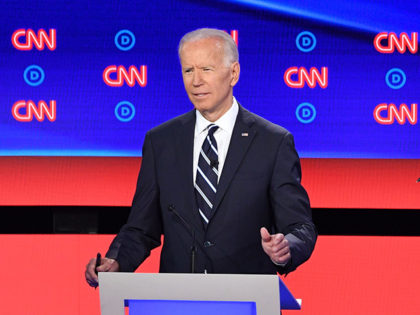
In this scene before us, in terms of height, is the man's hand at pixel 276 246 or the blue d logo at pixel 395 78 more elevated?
the blue d logo at pixel 395 78

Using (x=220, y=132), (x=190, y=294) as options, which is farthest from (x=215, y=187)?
(x=190, y=294)

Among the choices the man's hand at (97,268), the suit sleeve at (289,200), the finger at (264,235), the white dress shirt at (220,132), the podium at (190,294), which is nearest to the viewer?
the podium at (190,294)

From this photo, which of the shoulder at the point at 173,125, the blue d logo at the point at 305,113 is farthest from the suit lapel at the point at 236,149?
the blue d logo at the point at 305,113

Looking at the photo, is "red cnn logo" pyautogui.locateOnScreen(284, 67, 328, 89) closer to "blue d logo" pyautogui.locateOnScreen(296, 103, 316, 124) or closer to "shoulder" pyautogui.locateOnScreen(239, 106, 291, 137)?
"blue d logo" pyautogui.locateOnScreen(296, 103, 316, 124)

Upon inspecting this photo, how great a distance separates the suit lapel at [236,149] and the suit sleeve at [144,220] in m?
0.20

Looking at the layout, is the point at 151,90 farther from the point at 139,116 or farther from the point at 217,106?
the point at 217,106

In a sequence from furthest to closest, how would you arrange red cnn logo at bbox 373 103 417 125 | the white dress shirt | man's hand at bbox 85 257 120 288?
1. red cnn logo at bbox 373 103 417 125
2. the white dress shirt
3. man's hand at bbox 85 257 120 288

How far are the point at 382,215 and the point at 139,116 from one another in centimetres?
123

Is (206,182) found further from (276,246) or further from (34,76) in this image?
(34,76)

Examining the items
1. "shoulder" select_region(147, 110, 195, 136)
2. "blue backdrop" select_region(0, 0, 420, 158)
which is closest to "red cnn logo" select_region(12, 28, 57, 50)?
"blue backdrop" select_region(0, 0, 420, 158)

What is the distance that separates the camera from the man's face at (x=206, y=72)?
1.94 meters

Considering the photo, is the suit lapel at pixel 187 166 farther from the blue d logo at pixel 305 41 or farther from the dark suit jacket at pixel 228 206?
the blue d logo at pixel 305 41

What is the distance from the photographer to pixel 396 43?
3.29 metres

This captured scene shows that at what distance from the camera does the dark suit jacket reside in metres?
1.95
